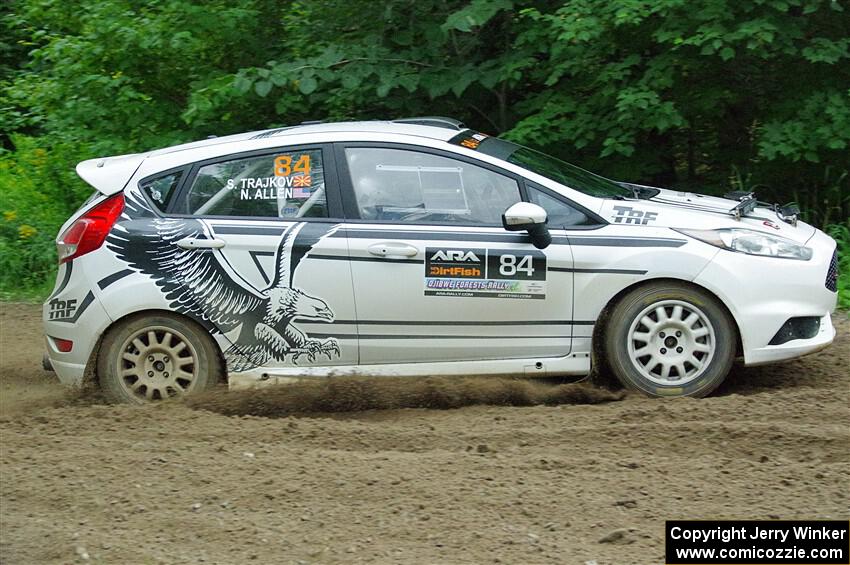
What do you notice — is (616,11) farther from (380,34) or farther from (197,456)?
(197,456)

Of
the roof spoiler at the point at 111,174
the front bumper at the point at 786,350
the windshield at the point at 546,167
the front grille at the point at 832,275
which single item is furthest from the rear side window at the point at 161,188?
the front grille at the point at 832,275

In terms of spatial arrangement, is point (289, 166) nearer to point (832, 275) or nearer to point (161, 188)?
point (161, 188)

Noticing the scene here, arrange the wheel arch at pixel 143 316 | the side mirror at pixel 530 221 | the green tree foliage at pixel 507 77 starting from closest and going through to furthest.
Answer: the side mirror at pixel 530 221, the wheel arch at pixel 143 316, the green tree foliage at pixel 507 77

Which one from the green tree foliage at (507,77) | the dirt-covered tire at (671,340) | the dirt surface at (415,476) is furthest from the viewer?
the green tree foliage at (507,77)

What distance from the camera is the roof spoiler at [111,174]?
6.75 meters

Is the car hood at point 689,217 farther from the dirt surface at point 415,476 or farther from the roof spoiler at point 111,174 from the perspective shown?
the roof spoiler at point 111,174

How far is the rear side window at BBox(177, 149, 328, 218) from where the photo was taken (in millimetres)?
6609

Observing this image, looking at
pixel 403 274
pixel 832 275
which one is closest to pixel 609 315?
pixel 403 274

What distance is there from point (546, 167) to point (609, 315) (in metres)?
1.06

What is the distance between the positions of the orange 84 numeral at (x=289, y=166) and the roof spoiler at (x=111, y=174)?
34.5 inches

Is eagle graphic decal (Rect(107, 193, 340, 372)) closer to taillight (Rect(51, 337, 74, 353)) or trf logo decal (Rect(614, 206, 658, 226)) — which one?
taillight (Rect(51, 337, 74, 353))

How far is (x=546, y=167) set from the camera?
6.89 metres

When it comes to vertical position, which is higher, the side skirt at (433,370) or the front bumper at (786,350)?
the front bumper at (786,350)

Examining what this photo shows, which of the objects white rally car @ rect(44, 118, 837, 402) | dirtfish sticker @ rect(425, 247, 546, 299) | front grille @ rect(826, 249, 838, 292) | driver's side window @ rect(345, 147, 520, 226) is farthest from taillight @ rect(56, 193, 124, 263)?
front grille @ rect(826, 249, 838, 292)
